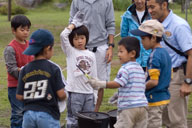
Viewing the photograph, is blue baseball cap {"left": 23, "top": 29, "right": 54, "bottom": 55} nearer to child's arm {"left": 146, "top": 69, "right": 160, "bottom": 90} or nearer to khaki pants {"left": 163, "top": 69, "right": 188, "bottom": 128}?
child's arm {"left": 146, "top": 69, "right": 160, "bottom": 90}

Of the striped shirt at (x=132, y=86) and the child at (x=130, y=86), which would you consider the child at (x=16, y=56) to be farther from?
the striped shirt at (x=132, y=86)

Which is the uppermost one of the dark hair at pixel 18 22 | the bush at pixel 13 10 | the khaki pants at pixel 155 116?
the bush at pixel 13 10

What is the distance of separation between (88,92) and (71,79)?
272 millimetres

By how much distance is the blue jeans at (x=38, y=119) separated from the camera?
4156 mm

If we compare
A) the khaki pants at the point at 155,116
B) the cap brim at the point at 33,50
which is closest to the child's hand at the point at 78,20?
the cap brim at the point at 33,50

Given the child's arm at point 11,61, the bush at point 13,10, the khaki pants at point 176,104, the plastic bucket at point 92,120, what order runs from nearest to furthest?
the khaki pants at point 176,104, the plastic bucket at point 92,120, the child's arm at point 11,61, the bush at point 13,10

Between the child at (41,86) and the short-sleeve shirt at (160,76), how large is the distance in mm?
982

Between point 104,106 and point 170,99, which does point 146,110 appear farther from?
point 104,106

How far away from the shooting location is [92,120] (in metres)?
5.29

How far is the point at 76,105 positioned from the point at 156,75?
4.68ft

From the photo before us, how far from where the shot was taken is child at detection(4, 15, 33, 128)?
5422 mm

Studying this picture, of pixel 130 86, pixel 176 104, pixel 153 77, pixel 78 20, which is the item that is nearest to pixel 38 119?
pixel 130 86

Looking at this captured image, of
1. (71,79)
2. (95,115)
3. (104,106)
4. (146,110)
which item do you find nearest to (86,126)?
(95,115)

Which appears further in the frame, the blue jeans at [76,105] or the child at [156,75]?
the blue jeans at [76,105]
